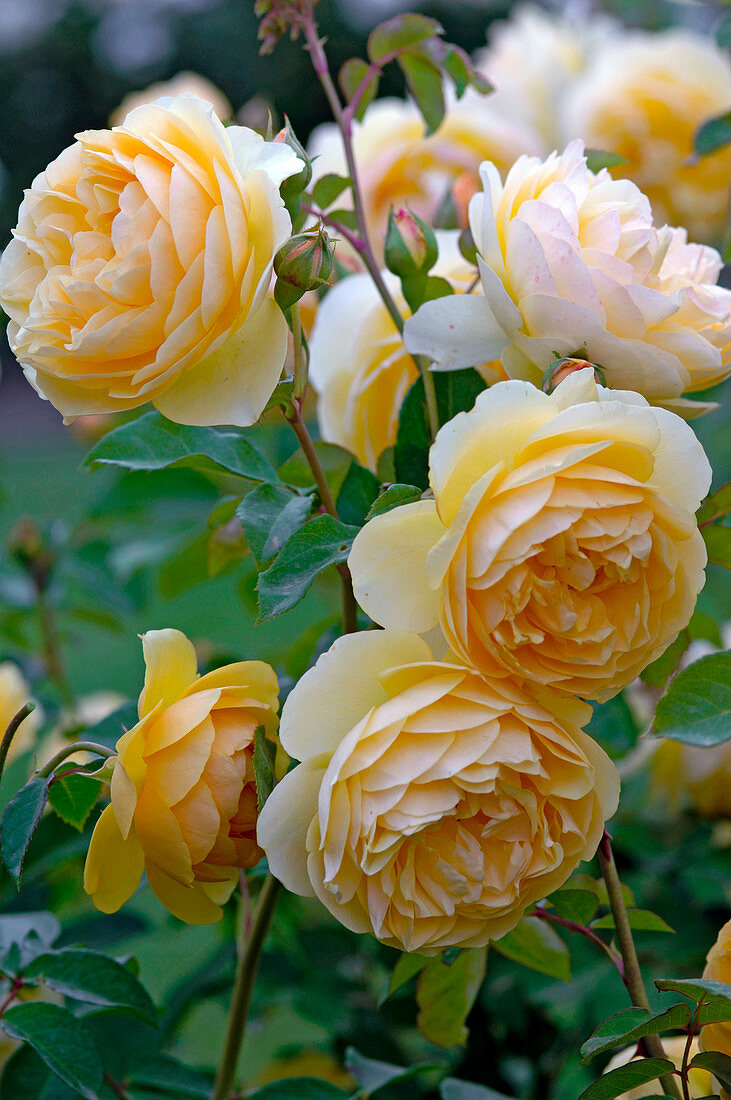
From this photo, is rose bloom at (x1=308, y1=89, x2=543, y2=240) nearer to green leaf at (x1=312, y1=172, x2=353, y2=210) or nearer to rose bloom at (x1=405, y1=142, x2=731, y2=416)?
green leaf at (x1=312, y1=172, x2=353, y2=210)

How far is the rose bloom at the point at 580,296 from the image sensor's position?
0.43 m

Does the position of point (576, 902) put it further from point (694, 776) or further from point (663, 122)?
point (663, 122)

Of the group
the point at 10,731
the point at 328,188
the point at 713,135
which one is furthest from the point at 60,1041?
the point at 713,135

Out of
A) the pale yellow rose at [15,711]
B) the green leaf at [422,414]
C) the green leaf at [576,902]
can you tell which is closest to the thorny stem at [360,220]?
the green leaf at [422,414]

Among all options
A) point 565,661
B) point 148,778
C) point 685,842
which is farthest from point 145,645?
point 685,842

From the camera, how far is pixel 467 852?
395 millimetres

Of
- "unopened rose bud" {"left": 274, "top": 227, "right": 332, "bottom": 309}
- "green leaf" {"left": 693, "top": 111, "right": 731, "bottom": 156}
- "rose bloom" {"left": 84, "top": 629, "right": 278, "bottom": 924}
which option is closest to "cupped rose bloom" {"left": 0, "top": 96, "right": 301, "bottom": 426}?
"unopened rose bud" {"left": 274, "top": 227, "right": 332, "bottom": 309}

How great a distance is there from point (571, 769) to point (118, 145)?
1.01 ft

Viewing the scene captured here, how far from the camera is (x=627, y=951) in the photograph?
1.54ft

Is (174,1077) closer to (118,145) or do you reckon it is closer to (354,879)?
(354,879)

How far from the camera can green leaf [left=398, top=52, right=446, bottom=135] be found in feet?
2.17

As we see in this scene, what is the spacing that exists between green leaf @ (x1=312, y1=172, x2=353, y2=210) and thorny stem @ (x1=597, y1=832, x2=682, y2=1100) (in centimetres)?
38

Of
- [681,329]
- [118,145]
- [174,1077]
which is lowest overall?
[174,1077]

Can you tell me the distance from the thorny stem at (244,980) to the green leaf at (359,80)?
0.46 metres
